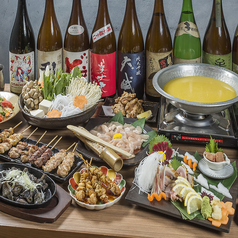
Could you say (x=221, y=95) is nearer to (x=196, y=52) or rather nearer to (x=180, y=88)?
(x=180, y=88)

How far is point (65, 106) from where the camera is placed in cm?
176

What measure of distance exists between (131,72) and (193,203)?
3.14 ft

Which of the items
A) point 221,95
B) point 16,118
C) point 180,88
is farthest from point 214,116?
point 16,118

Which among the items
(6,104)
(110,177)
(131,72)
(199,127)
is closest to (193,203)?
(110,177)

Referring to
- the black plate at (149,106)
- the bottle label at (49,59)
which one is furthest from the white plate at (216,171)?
the bottle label at (49,59)

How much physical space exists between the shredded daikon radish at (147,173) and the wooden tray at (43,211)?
0.94 ft

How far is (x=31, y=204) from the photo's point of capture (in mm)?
1192

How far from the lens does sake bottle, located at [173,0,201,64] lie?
1.94 meters

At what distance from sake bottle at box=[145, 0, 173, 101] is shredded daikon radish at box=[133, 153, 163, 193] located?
72 cm

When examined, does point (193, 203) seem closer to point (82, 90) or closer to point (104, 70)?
point (82, 90)

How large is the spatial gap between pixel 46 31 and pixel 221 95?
1.10 m

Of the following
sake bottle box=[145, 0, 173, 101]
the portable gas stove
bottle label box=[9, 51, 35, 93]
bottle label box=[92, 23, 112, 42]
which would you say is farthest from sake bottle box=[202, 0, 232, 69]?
bottle label box=[9, 51, 35, 93]

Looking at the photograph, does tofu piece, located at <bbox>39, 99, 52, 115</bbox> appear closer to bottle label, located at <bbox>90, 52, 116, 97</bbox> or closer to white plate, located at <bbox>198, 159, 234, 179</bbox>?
bottle label, located at <bbox>90, 52, 116, 97</bbox>

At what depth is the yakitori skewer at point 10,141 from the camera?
60.1 inches
